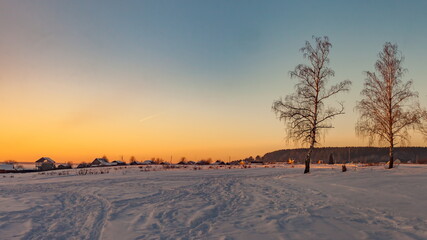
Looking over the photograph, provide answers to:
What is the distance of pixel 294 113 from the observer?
2742 centimetres

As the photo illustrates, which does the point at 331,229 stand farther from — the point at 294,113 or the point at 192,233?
the point at 294,113

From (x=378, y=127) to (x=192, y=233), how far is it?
25.6m

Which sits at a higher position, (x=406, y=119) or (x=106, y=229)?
(x=406, y=119)

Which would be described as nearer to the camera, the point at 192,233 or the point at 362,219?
the point at 192,233

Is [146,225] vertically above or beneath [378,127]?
beneath

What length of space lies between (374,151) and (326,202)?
617 ft

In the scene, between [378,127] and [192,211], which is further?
[378,127]

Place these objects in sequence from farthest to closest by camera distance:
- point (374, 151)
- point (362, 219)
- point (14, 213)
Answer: point (374, 151) < point (14, 213) < point (362, 219)

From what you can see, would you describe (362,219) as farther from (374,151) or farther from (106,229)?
(374,151)

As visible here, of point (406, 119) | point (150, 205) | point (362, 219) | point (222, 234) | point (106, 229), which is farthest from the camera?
point (406, 119)

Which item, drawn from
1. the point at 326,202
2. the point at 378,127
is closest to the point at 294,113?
the point at 378,127

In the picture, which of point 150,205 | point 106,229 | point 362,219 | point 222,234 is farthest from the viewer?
point 150,205

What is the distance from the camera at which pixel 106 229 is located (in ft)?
26.2

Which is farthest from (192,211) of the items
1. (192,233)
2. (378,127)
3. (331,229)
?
(378,127)
